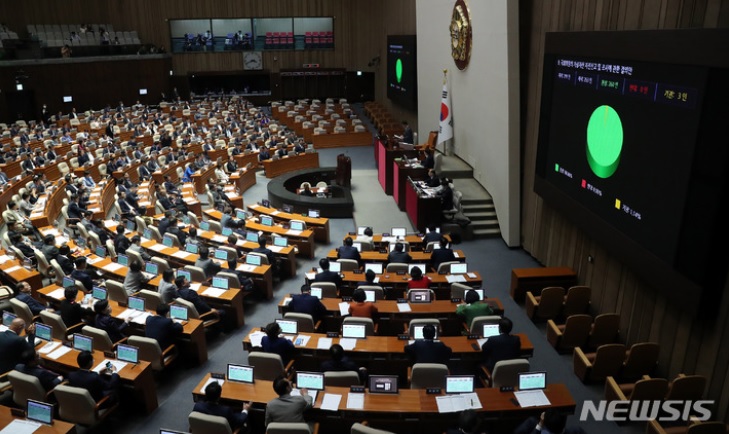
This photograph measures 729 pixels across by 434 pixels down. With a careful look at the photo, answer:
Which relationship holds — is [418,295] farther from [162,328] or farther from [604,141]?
[162,328]

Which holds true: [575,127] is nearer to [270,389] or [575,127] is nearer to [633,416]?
[633,416]

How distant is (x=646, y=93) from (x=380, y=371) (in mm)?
5096

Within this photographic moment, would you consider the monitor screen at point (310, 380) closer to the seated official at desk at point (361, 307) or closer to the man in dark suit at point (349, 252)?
the seated official at desk at point (361, 307)

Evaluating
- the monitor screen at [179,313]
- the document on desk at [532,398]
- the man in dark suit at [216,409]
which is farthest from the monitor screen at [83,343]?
the document on desk at [532,398]

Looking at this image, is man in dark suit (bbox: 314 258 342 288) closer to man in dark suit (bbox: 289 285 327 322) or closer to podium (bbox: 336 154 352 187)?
man in dark suit (bbox: 289 285 327 322)

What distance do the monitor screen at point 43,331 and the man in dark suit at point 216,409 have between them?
310 cm

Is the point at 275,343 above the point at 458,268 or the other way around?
above

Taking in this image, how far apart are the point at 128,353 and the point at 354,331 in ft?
9.77

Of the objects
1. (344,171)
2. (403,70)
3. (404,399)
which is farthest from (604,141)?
(403,70)

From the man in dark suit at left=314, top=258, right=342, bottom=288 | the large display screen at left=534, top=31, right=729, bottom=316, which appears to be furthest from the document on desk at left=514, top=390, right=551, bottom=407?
the man in dark suit at left=314, top=258, right=342, bottom=288

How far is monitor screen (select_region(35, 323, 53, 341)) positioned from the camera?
761 centimetres

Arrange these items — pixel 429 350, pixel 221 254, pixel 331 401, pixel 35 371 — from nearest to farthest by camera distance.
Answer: pixel 331 401, pixel 35 371, pixel 429 350, pixel 221 254

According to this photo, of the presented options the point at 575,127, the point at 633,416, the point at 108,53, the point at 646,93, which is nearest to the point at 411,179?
the point at 575,127

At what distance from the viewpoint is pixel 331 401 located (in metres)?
6.11
